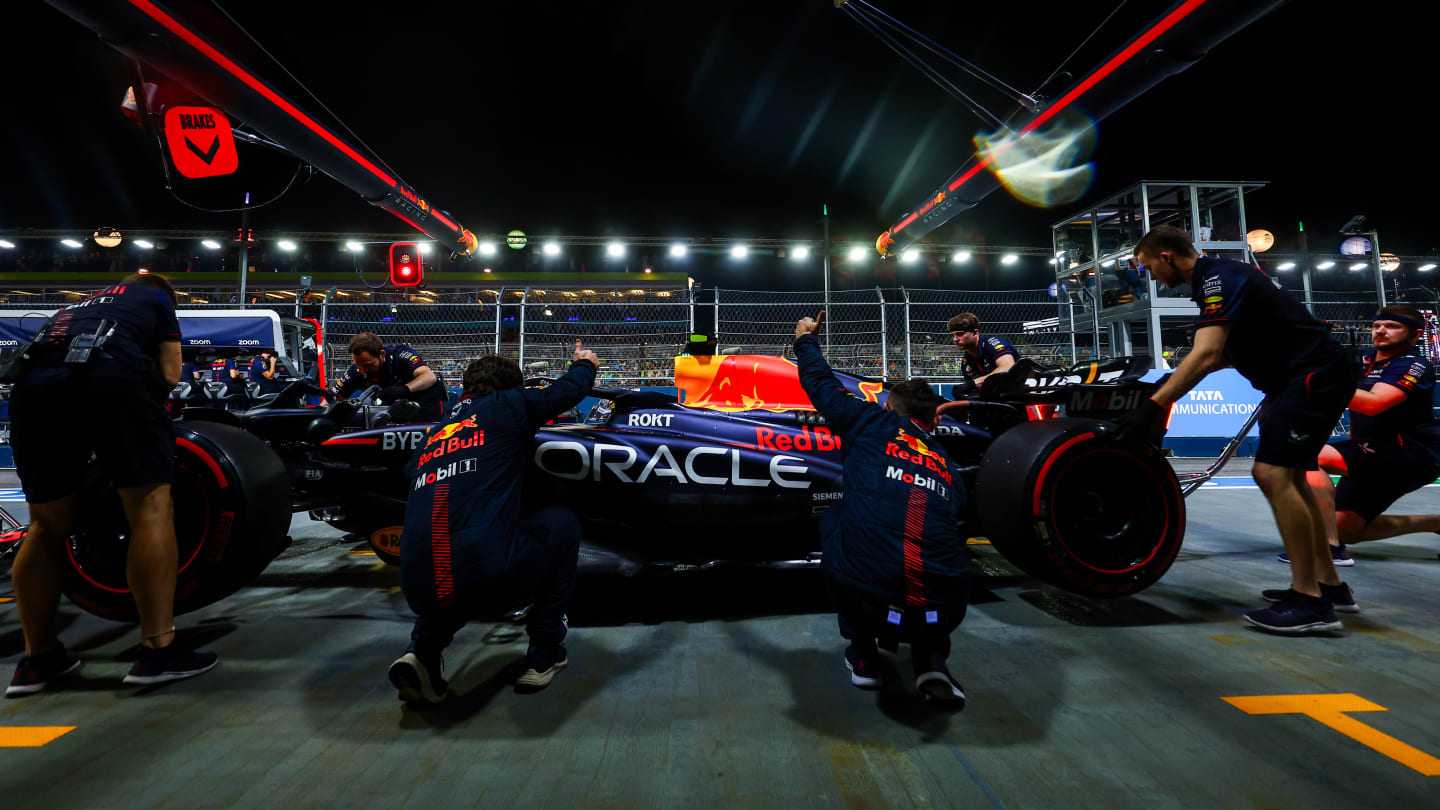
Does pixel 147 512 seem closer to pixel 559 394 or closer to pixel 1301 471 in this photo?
pixel 559 394

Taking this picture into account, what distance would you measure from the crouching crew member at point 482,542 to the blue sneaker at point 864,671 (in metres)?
0.95

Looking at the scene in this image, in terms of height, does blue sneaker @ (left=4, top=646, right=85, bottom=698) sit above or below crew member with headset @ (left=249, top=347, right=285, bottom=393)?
below

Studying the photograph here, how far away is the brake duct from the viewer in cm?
677

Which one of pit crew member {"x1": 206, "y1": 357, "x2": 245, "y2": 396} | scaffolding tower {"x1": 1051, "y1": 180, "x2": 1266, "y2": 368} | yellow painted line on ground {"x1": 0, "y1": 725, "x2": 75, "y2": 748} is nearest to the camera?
yellow painted line on ground {"x1": 0, "y1": 725, "x2": 75, "y2": 748}

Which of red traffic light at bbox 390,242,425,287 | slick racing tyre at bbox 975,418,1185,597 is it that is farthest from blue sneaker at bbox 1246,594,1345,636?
red traffic light at bbox 390,242,425,287

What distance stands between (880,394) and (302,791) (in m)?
3.05

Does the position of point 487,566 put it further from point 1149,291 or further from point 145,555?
point 1149,291

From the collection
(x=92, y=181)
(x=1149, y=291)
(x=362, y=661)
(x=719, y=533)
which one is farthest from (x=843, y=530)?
(x=92, y=181)

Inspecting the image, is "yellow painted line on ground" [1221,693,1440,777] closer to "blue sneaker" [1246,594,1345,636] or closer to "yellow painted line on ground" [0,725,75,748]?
"blue sneaker" [1246,594,1345,636]

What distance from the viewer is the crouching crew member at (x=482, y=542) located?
170cm

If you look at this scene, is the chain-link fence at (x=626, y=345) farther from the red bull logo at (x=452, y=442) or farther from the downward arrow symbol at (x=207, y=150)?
A: the downward arrow symbol at (x=207, y=150)

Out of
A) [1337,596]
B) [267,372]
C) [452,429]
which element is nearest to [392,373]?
[452,429]

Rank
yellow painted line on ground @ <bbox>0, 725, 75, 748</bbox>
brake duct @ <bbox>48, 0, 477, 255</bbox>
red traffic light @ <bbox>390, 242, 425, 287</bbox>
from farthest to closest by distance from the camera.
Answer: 1. red traffic light @ <bbox>390, 242, 425, 287</bbox>
2. brake duct @ <bbox>48, 0, 477, 255</bbox>
3. yellow painted line on ground @ <bbox>0, 725, 75, 748</bbox>

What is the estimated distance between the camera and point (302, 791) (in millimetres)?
1298
